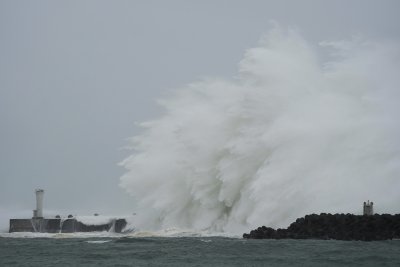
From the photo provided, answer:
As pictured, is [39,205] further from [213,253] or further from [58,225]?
[213,253]

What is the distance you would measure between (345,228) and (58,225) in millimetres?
24196

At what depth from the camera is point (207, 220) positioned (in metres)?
43.1

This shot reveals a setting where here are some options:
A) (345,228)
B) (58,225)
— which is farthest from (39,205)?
(345,228)

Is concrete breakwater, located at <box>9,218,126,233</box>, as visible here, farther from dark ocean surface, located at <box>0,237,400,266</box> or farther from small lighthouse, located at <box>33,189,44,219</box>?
dark ocean surface, located at <box>0,237,400,266</box>

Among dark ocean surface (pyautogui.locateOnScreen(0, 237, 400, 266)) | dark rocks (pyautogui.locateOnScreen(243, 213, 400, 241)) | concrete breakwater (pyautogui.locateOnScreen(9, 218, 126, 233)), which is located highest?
concrete breakwater (pyautogui.locateOnScreen(9, 218, 126, 233))

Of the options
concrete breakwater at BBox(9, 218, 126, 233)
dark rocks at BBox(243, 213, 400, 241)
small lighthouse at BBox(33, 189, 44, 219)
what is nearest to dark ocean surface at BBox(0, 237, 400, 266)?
dark rocks at BBox(243, 213, 400, 241)

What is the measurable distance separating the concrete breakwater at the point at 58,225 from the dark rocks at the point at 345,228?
733 inches

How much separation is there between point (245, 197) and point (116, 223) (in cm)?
1185

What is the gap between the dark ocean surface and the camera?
24969 millimetres

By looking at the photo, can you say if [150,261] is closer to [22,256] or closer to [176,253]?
[176,253]

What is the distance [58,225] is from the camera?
51.9m

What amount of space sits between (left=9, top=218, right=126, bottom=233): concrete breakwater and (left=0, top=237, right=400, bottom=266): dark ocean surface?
1561cm

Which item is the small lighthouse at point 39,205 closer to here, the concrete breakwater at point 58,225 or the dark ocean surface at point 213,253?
the concrete breakwater at point 58,225

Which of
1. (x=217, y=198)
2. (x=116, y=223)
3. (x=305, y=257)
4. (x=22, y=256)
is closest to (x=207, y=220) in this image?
(x=217, y=198)
